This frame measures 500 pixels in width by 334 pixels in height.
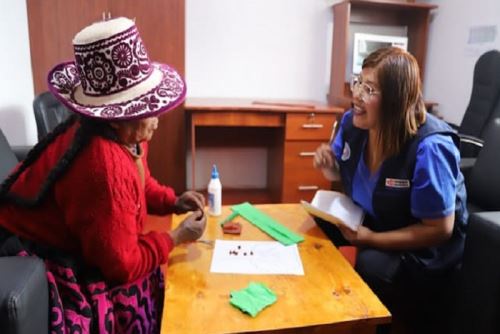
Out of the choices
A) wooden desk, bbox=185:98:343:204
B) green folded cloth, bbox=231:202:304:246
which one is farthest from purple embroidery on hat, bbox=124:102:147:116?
wooden desk, bbox=185:98:343:204

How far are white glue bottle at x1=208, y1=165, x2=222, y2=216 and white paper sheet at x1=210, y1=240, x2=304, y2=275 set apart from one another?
0.71ft

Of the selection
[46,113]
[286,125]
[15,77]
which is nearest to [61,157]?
[46,113]

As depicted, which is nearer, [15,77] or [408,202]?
[408,202]

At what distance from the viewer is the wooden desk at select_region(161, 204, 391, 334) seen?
0.95 m

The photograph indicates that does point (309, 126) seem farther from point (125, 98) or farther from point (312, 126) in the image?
point (125, 98)

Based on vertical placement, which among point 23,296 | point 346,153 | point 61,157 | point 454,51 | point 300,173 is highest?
point 454,51

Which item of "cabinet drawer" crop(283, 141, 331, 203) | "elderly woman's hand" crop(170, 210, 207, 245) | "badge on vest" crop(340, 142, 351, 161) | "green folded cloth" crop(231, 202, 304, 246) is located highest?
"badge on vest" crop(340, 142, 351, 161)

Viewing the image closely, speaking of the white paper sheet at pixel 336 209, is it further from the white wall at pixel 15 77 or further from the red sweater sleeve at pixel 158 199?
the white wall at pixel 15 77

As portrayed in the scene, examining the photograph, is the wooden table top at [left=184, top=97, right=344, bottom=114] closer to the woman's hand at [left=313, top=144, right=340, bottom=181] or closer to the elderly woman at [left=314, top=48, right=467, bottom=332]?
the woman's hand at [left=313, top=144, right=340, bottom=181]

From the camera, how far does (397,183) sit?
4.60 ft

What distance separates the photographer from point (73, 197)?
0.95 meters

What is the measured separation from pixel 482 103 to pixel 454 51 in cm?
75

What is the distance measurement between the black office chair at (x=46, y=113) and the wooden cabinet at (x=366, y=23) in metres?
1.89

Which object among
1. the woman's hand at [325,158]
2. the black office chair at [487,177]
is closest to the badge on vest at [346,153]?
the woman's hand at [325,158]
